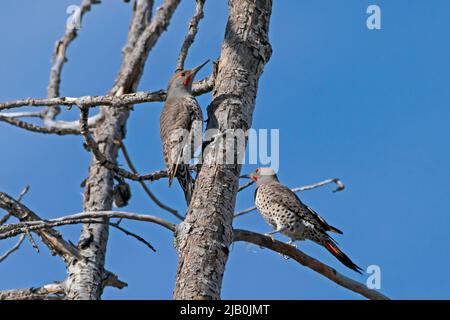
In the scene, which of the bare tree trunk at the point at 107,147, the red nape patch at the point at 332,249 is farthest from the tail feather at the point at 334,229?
the bare tree trunk at the point at 107,147

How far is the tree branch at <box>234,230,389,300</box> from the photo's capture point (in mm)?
4848

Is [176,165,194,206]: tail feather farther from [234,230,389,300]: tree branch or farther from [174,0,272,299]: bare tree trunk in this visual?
[234,230,389,300]: tree branch

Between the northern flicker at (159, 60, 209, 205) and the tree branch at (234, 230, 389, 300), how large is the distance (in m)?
1.21

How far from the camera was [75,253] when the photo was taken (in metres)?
7.26

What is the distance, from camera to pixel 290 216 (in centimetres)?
743

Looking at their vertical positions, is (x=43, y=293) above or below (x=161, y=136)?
below

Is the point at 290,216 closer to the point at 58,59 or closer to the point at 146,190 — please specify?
the point at 146,190

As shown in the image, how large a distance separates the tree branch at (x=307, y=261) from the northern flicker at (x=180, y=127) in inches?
47.5

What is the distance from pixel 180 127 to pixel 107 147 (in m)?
2.27

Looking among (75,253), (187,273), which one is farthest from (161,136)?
(187,273)

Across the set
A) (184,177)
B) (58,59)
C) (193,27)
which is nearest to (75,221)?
(184,177)

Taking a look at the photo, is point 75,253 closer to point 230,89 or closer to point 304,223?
point 304,223
